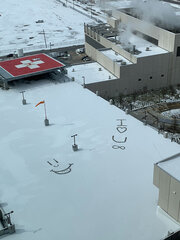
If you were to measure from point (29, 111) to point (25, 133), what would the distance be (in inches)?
173

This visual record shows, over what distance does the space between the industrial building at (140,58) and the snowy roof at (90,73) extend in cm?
84

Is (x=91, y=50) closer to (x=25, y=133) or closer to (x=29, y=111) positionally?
(x=29, y=111)

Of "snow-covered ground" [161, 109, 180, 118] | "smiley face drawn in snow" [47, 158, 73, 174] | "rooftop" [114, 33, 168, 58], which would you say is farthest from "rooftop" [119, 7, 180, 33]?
"smiley face drawn in snow" [47, 158, 73, 174]

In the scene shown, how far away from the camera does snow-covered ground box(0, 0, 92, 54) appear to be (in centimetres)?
7331

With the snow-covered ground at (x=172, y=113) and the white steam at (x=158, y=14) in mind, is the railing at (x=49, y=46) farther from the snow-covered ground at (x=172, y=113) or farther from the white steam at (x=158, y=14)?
the snow-covered ground at (x=172, y=113)

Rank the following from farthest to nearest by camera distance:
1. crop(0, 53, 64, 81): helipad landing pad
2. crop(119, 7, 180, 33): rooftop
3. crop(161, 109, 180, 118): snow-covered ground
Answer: crop(119, 7, 180, 33): rooftop < crop(0, 53, 64, 81): helipad landing pad < crop(161, 109, 180, 118): snow-covered ground

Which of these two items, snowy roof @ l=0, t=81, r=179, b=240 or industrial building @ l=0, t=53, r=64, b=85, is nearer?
snowy roof @ l=0, t=81, r=179, b=240

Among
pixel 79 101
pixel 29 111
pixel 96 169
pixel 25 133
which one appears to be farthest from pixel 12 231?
pixel 79 101

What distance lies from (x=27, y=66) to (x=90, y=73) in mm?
9289

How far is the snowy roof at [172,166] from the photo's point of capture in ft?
57.8

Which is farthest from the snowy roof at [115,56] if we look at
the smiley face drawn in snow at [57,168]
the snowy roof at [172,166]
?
the snowy roof at [172,166]

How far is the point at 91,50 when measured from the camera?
55.9 metres

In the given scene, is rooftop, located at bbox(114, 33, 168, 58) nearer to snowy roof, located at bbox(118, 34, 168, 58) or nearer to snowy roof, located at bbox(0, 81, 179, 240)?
snowy roof, located at bbox(118, 34, 168, 58)

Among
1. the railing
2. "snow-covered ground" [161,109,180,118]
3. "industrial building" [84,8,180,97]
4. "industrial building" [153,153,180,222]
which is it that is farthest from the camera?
the railing
